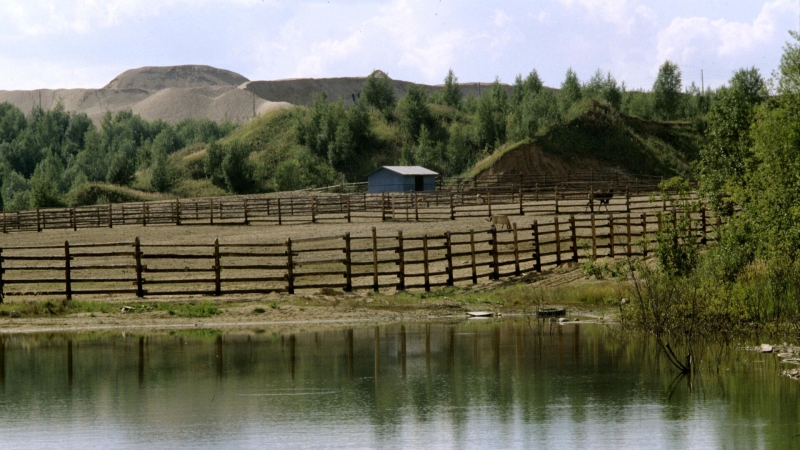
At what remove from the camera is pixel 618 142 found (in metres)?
90.4

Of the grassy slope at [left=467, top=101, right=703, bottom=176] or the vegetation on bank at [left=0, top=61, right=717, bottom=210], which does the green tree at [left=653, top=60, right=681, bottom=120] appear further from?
the grassy slope at [left=467, top=101, right=703, bottom=176]

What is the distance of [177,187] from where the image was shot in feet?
305

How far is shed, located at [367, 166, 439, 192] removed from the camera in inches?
2972

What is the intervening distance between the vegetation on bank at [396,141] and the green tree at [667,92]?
11 cm

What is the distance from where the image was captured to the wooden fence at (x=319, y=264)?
27.0 metres

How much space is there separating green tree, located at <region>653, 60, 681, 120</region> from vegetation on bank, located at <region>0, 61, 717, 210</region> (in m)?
0.11

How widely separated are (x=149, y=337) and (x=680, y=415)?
12.0 metres

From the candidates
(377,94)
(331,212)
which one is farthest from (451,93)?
(331,212)

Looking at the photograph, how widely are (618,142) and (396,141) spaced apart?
2368 centimetres

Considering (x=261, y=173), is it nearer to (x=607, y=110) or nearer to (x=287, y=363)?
(x=607, y=110)

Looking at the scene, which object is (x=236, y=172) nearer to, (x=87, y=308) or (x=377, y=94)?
(x=377, y=94)

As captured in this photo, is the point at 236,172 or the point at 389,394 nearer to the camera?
the point at 389,394

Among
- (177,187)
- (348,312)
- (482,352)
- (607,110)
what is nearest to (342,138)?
(177,187)

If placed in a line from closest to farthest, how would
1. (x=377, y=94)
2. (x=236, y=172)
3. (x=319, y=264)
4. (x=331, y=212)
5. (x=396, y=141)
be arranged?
(x=319, y=264), (x=331, y=212), (x=236, y=172), (x=396, y=141), (x=377, y=94)
